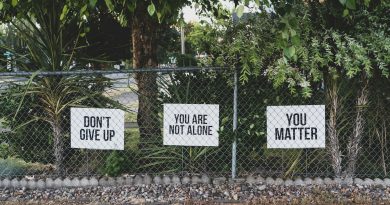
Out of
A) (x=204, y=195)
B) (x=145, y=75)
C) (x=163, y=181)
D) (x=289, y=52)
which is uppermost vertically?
(x=145, y=75)

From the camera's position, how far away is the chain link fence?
561 centimetres

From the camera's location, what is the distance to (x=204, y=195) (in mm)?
5371

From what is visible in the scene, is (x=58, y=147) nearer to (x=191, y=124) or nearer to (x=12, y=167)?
(x=12, y=167)

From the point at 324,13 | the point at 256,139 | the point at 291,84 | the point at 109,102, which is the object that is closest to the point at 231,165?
the point at 256,139

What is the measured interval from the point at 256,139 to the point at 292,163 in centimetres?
54

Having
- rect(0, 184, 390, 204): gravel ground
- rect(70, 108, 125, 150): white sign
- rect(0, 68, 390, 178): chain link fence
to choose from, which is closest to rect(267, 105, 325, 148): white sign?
rect(0, 68, 390, 178): chain link fence

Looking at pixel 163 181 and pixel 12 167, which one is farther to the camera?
pixel 12 167

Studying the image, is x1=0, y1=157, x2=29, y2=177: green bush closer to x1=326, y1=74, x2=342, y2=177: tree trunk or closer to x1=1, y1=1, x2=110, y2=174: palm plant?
x1=1, y1=1, x2=110, y2=174: palm plant

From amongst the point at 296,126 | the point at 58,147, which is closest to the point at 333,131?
the point at 296,126

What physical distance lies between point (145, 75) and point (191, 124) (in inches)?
35.2

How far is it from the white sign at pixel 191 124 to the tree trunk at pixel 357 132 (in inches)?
64.5

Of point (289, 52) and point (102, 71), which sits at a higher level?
point (102, 71)

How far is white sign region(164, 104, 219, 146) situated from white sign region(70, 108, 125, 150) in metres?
0.58

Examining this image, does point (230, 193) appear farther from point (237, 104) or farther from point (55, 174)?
point (55, 174)
